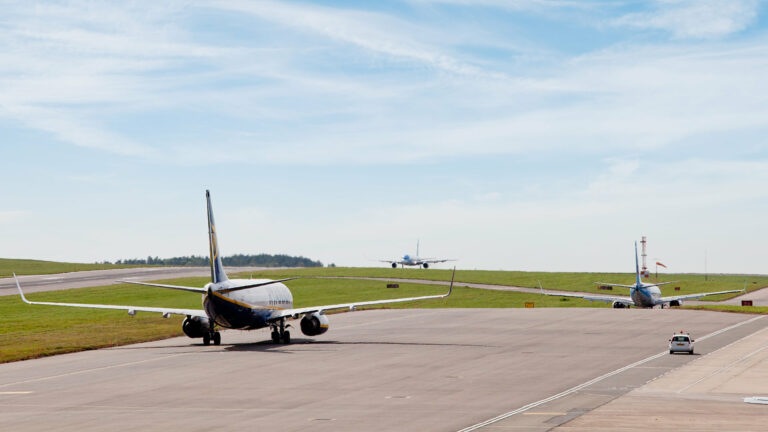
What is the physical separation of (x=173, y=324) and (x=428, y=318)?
2677 centimetres

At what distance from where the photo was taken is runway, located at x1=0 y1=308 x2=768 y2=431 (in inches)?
1355

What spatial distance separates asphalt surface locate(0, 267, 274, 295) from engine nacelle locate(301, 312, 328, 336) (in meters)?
79.3

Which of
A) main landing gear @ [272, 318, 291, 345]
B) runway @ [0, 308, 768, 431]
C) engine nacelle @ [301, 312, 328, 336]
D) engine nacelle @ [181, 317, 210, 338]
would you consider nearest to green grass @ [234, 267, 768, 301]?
runway @ [0, 308, 768, 431]

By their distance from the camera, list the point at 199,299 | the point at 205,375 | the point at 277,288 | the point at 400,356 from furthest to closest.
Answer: the point at 199,299
the point at 277,288
the point at 400,356
the point at 205,375

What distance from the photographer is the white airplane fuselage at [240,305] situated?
59.2m

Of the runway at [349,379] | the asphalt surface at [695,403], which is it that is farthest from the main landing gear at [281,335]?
the asphalt surface at [695,403]

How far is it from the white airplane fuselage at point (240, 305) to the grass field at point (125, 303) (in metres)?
10.3

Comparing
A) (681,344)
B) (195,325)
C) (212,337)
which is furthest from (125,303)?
(681,344)

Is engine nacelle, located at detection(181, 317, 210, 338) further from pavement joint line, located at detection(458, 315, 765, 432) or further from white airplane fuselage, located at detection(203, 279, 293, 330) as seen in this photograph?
pavement joint line, located at detection(458, 315, 765, 432)

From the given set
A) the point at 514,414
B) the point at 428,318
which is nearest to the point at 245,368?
the point at 514,414

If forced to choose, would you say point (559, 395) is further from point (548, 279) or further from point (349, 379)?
point (548, 279)

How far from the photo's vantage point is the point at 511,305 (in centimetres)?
12656

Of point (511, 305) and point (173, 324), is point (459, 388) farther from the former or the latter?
point (511, 305)

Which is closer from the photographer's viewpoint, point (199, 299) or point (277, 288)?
point (277, 288)
